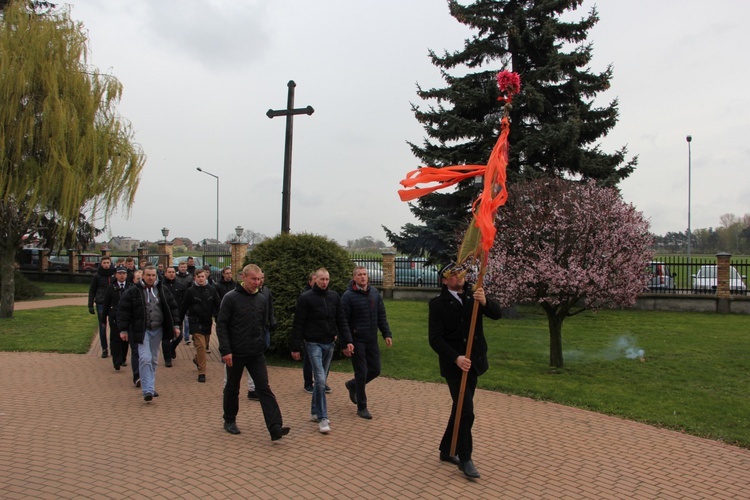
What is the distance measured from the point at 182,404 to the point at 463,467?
3.83 meters

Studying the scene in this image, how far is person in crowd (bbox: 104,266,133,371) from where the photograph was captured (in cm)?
909

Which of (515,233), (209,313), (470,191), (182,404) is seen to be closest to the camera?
(182,404)

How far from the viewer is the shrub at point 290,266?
9.77 meters

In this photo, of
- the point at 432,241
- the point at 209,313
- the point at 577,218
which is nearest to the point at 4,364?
the point at 209,313

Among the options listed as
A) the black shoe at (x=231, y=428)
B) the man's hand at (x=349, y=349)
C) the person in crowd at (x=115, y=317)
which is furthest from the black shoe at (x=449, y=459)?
the person in crowd at (x=115, y=317)

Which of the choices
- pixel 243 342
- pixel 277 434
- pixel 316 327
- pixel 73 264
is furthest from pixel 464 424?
pixel 73 264

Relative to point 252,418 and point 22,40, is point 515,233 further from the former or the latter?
point 22,40

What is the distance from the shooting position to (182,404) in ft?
23.4

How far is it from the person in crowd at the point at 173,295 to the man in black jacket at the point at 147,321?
1793 mm

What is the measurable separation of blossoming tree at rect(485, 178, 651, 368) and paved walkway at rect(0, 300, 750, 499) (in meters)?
2.10

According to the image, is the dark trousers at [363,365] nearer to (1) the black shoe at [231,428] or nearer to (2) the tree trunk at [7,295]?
(1) the black shoe at [231,428]

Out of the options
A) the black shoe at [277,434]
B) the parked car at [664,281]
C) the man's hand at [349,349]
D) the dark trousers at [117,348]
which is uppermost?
the parked car at [664,281]

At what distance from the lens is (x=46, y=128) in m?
16.8

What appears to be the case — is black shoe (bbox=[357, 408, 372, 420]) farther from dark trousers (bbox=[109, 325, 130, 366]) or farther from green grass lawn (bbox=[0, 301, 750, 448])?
dark trousers (bbox=[109, 325, 130, 366])
